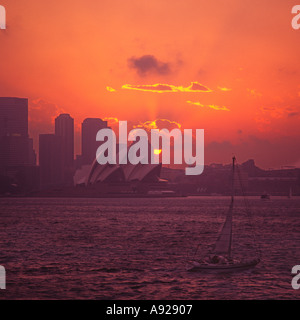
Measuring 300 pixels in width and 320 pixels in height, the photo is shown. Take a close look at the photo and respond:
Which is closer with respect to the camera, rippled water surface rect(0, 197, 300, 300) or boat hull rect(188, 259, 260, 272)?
rippled water surface rect(0, 197, 300, 300)

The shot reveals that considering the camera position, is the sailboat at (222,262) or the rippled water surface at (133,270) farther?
the sailboat at (222,262)

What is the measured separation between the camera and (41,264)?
35.1 metres

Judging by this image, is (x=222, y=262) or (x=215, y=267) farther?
(x=222, y=262)

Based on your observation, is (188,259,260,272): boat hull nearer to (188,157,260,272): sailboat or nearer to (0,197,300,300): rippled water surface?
(188,157,260,272): sailboat

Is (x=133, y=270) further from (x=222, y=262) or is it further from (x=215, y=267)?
(x=222, y=262)

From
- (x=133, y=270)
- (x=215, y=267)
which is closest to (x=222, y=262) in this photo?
(x=215, y=267)

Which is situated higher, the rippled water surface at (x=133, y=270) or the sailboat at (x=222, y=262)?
the sailboat at (x=222, y=262)

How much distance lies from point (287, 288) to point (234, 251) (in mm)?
16390

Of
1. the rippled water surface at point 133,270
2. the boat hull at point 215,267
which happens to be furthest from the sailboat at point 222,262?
the rippled water surface at point 133,270

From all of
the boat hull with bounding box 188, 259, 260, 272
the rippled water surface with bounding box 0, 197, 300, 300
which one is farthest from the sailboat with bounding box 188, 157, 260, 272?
the rippled water surface with bounding box 0, 197, 300, 300

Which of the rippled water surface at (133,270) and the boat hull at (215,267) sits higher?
the boat hull at (215,267)

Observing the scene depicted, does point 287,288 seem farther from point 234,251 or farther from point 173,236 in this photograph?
point 173,236

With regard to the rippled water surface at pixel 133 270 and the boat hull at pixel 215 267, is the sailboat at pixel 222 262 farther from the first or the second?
the rippled water surface at pixel 133 270
